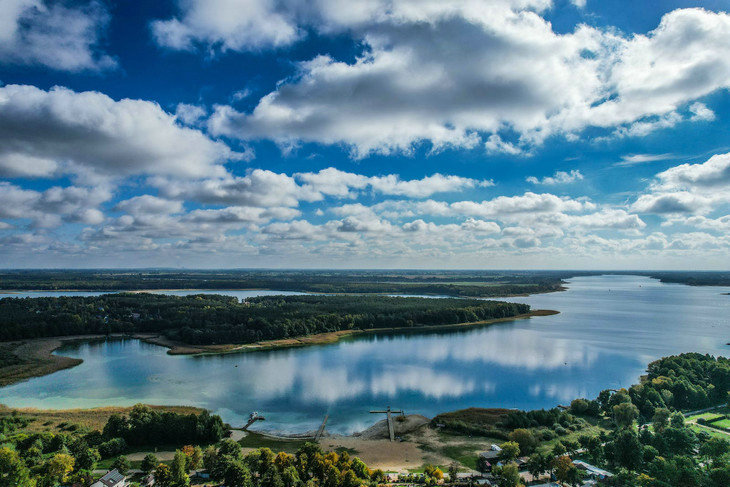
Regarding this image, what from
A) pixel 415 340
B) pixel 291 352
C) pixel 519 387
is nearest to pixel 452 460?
pixel 519 387

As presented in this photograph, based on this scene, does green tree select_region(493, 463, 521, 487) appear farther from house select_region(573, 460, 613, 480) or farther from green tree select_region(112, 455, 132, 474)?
green tree select_region(112, 455, 132, 474)

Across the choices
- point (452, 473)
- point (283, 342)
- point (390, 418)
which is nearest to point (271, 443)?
point (390, 418)

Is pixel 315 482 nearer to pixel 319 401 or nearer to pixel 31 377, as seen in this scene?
pixel 319 401

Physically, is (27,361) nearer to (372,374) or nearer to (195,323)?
(195,323)

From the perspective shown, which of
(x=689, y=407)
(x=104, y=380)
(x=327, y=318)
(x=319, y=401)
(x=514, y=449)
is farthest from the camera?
(x=327, y=318)

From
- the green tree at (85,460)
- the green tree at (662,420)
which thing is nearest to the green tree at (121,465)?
the green tree at (85,460)
